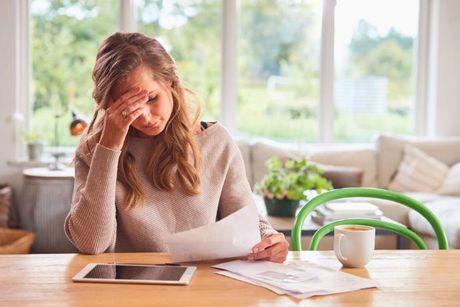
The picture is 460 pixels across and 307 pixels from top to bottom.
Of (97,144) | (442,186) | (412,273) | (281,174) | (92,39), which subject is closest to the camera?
(412,273)

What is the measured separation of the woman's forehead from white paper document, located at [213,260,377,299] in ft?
1.66

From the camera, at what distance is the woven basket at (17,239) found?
14.0ft

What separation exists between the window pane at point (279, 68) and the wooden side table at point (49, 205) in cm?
151

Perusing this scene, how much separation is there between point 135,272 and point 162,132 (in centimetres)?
52

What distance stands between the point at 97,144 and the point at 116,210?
0.20 m

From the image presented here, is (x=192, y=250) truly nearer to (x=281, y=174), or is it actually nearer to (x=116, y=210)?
(x=116, y=210)

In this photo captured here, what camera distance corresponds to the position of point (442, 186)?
16.0ft

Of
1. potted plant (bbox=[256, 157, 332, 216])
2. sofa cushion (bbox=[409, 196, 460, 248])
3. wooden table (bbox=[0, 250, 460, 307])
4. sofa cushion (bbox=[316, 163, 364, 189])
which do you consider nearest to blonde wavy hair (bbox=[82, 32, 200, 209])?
wooden table (bbox=[0, 250, 460, 307])

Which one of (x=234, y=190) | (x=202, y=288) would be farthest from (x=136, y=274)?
(x=234, y=190)

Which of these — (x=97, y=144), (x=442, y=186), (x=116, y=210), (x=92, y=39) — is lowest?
(x=442, y=186)

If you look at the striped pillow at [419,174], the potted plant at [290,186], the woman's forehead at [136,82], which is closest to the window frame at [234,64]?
the striped pillow at [419,174]

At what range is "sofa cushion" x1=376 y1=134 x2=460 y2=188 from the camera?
5.07 meters

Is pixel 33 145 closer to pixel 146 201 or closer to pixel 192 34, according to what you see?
pixel 192 34

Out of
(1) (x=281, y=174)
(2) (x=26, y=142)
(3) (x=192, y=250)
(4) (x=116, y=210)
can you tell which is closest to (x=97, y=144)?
(4) (x=116, y=210)
